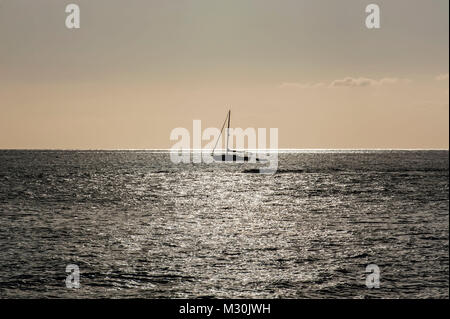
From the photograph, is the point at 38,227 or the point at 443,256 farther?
the point at 38,227

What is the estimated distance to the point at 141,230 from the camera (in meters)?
Result: 51.4

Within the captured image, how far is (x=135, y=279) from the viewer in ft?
104

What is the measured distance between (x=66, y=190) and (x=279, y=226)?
57293 millimetres

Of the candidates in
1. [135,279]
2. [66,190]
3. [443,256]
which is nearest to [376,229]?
[443,256]

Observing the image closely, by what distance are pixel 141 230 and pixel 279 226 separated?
14661 millimetres

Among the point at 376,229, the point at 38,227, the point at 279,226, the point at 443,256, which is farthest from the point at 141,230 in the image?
the point at 443,256
